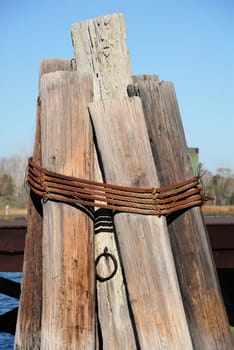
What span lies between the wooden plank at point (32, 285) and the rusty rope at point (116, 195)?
0.20m

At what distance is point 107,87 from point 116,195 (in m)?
0.55

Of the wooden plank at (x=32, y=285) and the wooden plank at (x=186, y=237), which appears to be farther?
the wooden plank at (x=32, y=285)

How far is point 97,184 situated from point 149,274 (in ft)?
1.47

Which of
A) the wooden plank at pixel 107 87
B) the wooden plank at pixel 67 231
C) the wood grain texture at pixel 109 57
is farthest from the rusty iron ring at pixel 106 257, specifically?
the wood grain texture at pixel 109 57

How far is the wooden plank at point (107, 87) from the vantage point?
2.99 m

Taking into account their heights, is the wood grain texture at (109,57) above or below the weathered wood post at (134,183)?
above

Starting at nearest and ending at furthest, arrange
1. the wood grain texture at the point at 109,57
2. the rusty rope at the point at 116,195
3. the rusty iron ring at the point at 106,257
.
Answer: the rusty rope at the point at 116,195, the rusty iron ring at the point at 106,257, the wood grain texture at the point at 109,57

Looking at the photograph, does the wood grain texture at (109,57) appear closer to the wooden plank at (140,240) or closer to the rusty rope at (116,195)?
the wooden plank at (140,240)

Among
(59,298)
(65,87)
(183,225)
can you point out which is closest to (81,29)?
(65,87)

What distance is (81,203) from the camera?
9.66 feet

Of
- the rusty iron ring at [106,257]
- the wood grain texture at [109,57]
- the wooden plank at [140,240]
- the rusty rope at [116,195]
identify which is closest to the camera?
the wooden plank at [140,240]

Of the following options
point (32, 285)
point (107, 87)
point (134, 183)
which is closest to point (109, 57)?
point (107, 87)

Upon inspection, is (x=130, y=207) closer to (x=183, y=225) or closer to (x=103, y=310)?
(x=183, y=225)

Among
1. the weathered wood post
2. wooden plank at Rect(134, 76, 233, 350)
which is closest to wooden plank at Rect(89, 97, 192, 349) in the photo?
the weathered wood post
